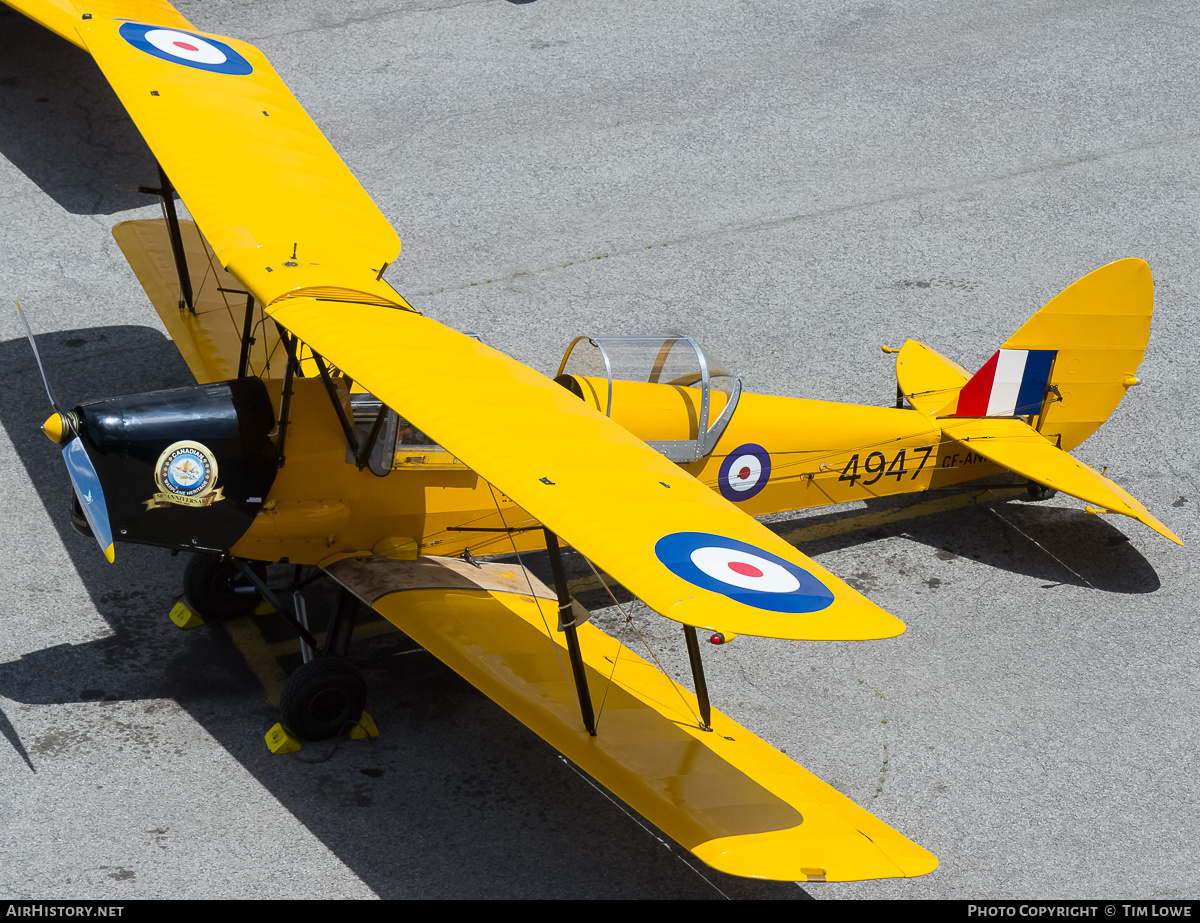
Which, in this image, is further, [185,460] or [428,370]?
[185,460]

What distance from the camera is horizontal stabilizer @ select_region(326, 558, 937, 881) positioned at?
5.36m

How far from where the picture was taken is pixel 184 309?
28.0ft

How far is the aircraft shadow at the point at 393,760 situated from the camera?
20.3 feet

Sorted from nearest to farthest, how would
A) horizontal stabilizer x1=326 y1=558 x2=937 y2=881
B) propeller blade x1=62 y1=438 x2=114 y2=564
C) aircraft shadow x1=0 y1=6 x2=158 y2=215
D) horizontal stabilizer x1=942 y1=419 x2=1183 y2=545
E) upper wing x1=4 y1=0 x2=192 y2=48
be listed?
horizontal stabilizer x1=326 y1=558 x2=937 y2=881
propeller blade x1=62 y1=438 x2=114 y2=564
horizontal stabilizer x1=942 y1=419 x2=1183 y2=545
upper wing x1=4 y1=0 x2=192 y2=48
aircraft shadow x1=0 y1=6 x2=158 y2=215

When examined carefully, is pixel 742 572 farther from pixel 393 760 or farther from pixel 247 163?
pixel 247 163

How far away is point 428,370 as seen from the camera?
5789 millimetres

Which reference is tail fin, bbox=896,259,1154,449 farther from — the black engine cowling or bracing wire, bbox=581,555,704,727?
the black engine cowling

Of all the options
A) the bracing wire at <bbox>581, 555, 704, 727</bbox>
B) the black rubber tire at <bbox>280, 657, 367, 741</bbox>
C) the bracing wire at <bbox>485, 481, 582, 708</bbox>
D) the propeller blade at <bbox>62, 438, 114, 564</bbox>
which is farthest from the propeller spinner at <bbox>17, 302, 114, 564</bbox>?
the bracing wire at <bbox>581, 555, 704, 727</bbox>

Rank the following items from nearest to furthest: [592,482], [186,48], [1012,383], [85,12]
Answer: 1. [592,482]
2. [1012,383]
3. [186,48]
4. [85,12]

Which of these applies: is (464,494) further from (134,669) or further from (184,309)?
(184,309)

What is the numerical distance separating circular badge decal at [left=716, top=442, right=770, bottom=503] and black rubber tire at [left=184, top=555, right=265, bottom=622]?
9.41 feet

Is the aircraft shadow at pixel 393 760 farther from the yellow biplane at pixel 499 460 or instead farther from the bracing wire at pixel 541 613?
the bracing wire at pixel 541 613

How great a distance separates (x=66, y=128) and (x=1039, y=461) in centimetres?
981

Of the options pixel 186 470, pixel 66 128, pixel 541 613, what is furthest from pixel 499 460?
pixel 66 128
